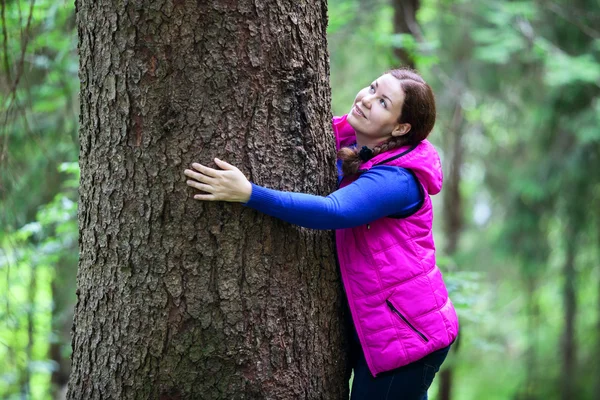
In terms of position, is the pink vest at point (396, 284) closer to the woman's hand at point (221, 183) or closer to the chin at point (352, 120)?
the chin at point (352, 120)

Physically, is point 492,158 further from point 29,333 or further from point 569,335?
point 29,333

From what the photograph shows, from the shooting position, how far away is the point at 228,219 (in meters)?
2.17

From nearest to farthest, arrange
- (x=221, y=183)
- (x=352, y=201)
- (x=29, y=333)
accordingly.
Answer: (x=221, y=183)
(x=352, y=201)
(x=29, y=333)

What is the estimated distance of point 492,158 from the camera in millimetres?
10977

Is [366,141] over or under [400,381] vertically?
over

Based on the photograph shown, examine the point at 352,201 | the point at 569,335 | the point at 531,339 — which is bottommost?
the point at 531,339

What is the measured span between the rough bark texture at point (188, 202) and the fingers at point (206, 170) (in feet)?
0.13

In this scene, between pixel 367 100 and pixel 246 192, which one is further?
pixel 367 100

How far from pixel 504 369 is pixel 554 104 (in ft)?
19.6

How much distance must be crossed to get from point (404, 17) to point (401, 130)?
168 inches

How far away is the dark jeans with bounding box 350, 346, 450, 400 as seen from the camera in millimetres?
2406

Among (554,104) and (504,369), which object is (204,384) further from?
(504,369)

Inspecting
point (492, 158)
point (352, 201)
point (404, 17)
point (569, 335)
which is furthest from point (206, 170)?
point (569, 335)

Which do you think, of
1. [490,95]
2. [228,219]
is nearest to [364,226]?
[228,219]
